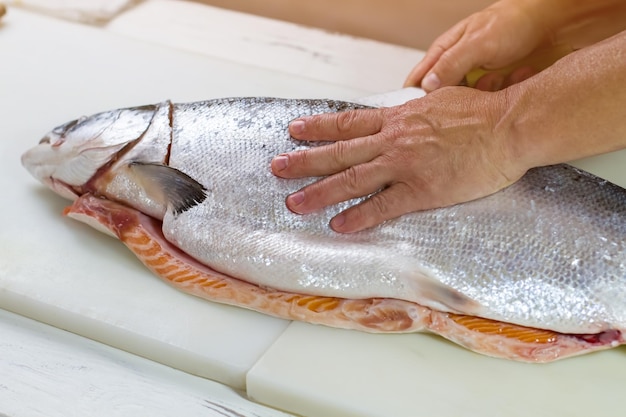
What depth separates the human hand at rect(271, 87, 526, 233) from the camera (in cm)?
123

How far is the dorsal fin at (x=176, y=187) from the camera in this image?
4.49 ft

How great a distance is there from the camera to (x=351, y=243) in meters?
1.29

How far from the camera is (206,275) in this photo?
4.37ft

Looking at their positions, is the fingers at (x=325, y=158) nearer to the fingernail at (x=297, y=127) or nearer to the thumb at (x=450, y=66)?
the fingernail at (x=297, y=127)

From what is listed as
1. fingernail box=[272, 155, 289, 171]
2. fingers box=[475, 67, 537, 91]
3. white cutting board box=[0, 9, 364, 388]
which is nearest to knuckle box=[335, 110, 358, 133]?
fingernail box=[272, 155, 289, 171]

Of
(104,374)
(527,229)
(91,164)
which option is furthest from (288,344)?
(91,164)

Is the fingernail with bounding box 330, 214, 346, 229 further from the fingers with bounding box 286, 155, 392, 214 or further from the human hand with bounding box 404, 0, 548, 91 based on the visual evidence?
the human hand with bounding box 404, 0, 548, 91

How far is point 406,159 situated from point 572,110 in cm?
28

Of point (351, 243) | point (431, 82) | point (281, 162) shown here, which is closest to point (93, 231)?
point (281, 162)

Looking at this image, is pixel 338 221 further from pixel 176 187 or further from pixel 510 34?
pixel 510 34

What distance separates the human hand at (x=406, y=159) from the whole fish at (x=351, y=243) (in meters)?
0.03

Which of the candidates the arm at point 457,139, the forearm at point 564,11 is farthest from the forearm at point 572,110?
the forearm at point 564,11

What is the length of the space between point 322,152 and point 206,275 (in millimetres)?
306

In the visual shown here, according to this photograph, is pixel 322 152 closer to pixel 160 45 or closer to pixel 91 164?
pixel 91 164
